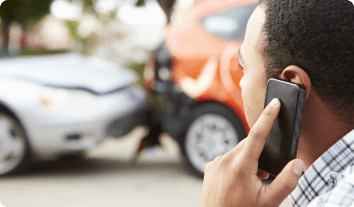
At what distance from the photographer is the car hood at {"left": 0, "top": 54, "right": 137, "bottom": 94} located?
3.90 metres

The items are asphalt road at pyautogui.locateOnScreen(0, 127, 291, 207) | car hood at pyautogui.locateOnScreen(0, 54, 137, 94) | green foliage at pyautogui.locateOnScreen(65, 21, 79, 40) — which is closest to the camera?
asphalt road at pyautogui.locateOnScreen(0, 127, 291, 207)

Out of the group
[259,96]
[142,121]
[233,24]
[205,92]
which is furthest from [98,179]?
[259,96]

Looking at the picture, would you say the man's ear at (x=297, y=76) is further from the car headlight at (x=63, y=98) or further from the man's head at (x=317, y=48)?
the car headlight at (x=63, y=98)

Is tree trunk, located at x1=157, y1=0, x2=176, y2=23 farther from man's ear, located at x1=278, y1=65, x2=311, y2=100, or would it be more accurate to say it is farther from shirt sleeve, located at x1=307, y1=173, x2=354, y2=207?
shirt sleeve, located at x1=307, y1=173, x2=354, y2=207

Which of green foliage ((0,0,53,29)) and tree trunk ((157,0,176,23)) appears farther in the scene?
green foliage ((0,0,53,29))

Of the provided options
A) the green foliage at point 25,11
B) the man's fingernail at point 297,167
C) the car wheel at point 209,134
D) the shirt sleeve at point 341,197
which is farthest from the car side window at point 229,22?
the green foliage at point 25,11

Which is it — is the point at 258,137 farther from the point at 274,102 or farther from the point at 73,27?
the point at 73,27

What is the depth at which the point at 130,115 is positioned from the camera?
4.17 metres

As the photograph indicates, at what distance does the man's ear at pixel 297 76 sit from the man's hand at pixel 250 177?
0.07m

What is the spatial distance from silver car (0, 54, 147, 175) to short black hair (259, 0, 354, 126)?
3.13m

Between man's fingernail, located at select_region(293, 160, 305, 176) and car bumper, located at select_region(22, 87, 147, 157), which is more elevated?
man's fingernail, located at select_region(293, 160, 305, 176)

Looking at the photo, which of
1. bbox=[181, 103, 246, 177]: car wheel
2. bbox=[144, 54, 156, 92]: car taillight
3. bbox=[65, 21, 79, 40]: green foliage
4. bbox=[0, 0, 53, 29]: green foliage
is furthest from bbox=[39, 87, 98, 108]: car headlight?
bbox=[65, 21, 79, 40]: green foliage

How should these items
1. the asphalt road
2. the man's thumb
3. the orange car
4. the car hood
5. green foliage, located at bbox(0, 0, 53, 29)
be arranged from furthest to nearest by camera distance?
green foliage, located at bbox(0, 0, 53, 29) < the car hood < the orange car < the asphalt road < the man's thumb

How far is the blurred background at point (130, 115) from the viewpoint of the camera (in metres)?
3.32
